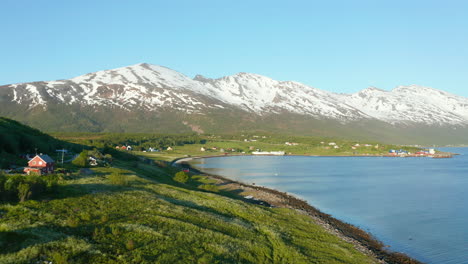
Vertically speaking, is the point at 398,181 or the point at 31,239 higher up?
the point at 31,239

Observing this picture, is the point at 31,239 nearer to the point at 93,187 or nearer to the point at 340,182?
the point at 93,187

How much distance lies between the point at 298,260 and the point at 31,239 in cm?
1751

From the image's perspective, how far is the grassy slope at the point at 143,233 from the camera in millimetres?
19797

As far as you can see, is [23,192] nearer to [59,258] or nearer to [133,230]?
[133,230]

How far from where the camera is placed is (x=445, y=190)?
256ft

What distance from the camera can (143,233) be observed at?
78.9ft

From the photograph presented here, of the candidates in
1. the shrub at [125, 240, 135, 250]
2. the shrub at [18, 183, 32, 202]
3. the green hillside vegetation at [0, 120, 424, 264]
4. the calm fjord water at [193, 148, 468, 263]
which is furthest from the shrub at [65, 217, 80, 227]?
the calm fjord water at [193, 148, 468, 263]

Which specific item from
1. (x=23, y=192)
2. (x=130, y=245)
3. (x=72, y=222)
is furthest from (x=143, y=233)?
(x=23, y=192)

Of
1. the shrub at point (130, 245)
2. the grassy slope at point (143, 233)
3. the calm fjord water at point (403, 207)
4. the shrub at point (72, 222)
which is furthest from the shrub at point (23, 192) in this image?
the calm fjord water at point (403, 207)

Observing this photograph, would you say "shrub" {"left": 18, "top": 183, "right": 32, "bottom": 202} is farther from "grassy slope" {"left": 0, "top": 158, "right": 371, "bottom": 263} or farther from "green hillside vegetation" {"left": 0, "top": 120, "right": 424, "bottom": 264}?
"grassy slope" {"left": 0, "top": 158, "right": 371, "bottom": 263}

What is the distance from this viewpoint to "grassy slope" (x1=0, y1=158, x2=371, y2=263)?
1980 centimetres

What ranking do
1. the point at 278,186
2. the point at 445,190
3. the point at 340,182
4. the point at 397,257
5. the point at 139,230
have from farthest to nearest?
the point at 340,182 → the point at 278,186 → the point at 445,190 → the point at 397,257 → the point at 139,230

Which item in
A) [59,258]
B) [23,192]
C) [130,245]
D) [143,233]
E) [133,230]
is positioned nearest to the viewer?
[59,258]

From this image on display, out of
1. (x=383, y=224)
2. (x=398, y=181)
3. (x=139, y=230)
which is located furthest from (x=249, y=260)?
(x=398, y=181)
